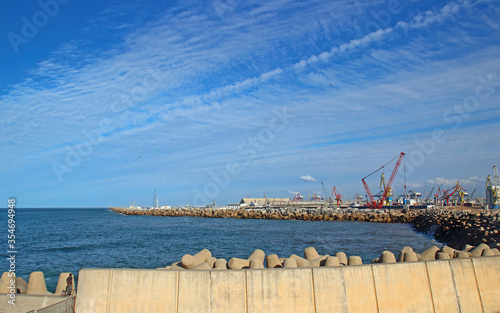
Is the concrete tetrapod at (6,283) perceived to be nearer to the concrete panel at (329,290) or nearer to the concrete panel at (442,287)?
the concrete panel at (329,290)

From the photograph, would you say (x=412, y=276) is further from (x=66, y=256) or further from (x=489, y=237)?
(x=66, y=256)

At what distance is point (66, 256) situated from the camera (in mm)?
25531

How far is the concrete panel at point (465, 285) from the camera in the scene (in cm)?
816

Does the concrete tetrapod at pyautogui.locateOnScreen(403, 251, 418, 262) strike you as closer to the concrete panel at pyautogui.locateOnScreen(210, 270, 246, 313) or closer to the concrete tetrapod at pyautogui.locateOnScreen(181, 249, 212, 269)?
the concrete panel at pyautogui.locateOnScreen(210, 270, 246, 313)

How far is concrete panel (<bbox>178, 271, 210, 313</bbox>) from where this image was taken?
7508mm

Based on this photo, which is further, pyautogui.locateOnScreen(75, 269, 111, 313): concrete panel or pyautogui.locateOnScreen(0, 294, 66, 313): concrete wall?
pyautogui.locateOnScreen(0, 294, 66, 313): concrete wall

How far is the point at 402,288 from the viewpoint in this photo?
7.92 metres

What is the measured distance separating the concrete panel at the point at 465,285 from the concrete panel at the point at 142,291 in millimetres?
6216

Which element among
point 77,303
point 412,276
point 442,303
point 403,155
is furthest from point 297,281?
point 403,155

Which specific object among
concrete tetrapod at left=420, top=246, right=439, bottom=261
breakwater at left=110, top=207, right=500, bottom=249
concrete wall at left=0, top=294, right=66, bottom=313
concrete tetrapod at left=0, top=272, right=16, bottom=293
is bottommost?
concrete wall at left=0, top=294, right=66, bottom=313

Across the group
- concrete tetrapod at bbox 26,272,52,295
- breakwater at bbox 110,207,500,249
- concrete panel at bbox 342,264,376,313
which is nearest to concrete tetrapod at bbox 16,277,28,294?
concrete tetrapod at bbox 26,272,52,295

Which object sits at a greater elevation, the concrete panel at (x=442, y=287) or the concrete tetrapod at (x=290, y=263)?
the concrete tetrapod at (x=290, y=263)

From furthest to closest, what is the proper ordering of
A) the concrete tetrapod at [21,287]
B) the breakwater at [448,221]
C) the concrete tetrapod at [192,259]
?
the breakwater at [448,221], the concrete tetrapod at [192,259], the concrete tetrapod at [21,287]

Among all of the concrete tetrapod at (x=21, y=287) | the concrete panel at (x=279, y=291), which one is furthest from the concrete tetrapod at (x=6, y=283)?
the concrete panel at (x=279, y=291)
